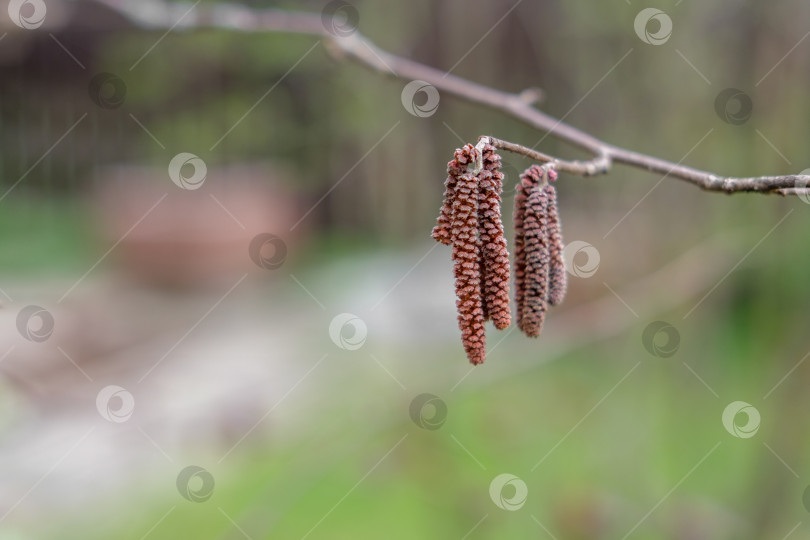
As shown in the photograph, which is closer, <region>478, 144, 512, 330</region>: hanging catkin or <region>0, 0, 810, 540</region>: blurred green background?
<region>478, 144, 512, 330</region>: hanging catkin

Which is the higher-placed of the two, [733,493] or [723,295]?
[723,295]

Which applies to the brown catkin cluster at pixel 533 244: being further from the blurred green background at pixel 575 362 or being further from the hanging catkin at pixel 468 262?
the blurred green background at pixel 575 362

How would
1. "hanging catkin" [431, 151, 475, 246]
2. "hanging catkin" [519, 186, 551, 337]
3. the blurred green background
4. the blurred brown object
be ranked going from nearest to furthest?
1. "hanging catkin" [431, 151, 475, 246]
2. "hanging catkin" [519, 186, 551, 337]
3. the blurred green background
4. the blurred brown object

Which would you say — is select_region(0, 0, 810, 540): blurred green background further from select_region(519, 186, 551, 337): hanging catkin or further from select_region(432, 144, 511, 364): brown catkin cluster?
select_region(432, 144, 511, 364): brown catkin cluster

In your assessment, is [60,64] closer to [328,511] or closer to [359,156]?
[359,156]

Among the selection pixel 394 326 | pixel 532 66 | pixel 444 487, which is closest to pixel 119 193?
pixel 394 326

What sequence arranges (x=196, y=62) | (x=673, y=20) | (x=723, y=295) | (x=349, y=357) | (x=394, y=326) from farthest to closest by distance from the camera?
(x=196, y=62), (x=394, y=326), (x=349, y=357), (x=673, y=20), (x=723, y=295)

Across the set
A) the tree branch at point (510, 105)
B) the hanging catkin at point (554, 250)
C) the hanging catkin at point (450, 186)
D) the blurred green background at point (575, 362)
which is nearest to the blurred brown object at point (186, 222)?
the blurred green background at point (575, 362)

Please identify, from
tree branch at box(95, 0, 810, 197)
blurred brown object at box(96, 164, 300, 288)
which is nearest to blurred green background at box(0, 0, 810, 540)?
tree branch at box(95, 0, 810, 197)
